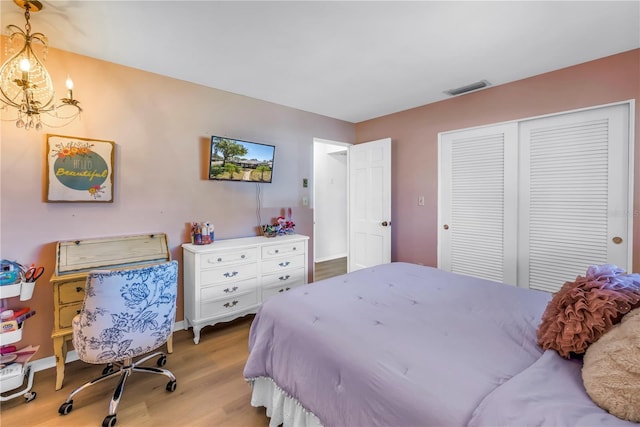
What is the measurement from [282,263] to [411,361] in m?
2.16

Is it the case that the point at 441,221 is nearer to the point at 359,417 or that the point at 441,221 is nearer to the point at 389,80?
the point at 389,80

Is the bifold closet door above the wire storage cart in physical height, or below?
above

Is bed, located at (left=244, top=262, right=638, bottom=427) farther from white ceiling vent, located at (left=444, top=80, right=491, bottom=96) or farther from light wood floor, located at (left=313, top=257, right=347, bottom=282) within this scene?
light wood floor, located at (left=313, top=257, right=347, bottom=282)

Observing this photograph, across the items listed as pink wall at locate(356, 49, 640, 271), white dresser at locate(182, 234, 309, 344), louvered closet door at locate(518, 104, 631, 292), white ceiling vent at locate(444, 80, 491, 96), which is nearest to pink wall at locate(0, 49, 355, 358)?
white dresser at locate(182, 234, 309, 344)

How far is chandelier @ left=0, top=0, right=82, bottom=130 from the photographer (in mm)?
1818

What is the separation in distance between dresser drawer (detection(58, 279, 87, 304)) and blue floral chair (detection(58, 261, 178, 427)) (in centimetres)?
45

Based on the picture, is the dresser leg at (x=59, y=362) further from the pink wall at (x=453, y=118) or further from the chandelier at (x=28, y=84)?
the pink wall at (x=453, y=118)

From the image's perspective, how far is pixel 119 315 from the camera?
1.67 metres

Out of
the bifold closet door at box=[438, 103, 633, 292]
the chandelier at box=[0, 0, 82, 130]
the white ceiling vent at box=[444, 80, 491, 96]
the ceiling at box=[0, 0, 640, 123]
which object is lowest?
the bifold closet door at box=[438, 103, 633, 292]

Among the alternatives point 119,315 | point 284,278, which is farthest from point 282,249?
point 119,315

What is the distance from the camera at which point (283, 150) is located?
12.1 ft

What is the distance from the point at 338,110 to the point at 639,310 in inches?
137

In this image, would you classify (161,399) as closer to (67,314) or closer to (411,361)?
(67,314)

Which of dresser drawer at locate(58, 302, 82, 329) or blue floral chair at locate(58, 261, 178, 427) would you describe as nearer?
blue floral chair at locate(58, 261, 178, 427)
